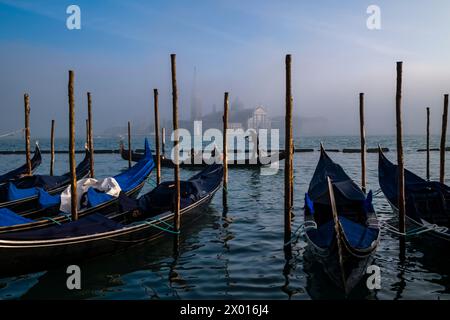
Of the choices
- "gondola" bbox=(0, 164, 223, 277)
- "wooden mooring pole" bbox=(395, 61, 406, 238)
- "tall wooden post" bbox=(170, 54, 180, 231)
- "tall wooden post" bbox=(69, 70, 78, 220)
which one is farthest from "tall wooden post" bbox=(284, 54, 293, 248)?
"tall wooden post" bbox=(69, 70, 78, 220)

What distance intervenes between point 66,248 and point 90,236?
0.49 meters

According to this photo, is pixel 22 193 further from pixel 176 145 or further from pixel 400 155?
pixel 400 155

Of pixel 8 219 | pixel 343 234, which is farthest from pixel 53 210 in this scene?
pixel 343 234

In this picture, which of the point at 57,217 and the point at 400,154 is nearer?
the point at 400,154

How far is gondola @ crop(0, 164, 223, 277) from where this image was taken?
22.5 ft

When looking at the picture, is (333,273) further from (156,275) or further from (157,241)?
(157,241)

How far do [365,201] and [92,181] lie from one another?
24.6ft

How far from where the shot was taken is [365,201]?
9266mm

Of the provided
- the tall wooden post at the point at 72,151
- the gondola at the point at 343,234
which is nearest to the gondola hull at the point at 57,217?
the tall wooden post at the point at 72,151

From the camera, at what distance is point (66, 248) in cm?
748

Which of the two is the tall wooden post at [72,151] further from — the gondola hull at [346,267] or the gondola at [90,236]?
the gondola hull at [346,267]

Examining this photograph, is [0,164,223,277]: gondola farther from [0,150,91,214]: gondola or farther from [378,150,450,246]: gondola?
[378,150,450,246]: gondola

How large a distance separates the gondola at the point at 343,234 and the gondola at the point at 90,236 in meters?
3.27
